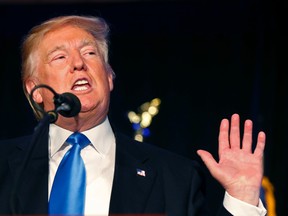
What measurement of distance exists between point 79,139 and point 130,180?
214 millimetres

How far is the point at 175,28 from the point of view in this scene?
4.17 m

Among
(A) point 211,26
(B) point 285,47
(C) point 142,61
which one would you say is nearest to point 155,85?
(C) point 142,61

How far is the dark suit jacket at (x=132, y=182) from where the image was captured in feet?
7.17

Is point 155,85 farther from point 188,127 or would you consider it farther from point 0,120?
point 0,120

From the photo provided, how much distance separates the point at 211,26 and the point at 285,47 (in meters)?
0.43

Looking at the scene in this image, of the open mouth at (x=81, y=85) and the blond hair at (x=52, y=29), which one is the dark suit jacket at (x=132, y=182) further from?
the blond hair at (x=52, y=29)

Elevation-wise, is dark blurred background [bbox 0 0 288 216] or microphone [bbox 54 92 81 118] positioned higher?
microphone [bbox 54 92 81 118]

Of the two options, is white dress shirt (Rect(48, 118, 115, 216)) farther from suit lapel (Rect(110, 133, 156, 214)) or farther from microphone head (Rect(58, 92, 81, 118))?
microphone head (Rect(58, 92, 81, 118))

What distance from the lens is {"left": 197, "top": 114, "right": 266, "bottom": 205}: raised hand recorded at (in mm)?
2232

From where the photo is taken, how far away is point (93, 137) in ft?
Answer: 7.86

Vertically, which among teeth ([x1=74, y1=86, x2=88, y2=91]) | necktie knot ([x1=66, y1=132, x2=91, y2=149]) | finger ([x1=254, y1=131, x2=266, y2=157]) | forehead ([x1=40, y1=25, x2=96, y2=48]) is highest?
forehead ([x1=40, y1=25, x2=96, y2=48])

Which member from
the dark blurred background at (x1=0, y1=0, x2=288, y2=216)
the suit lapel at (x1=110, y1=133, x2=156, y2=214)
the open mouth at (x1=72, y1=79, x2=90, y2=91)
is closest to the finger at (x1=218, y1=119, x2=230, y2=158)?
the suit lapel at (x1=110, y1=133, x2=156, y2=214)

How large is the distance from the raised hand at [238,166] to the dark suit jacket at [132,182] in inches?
3.2

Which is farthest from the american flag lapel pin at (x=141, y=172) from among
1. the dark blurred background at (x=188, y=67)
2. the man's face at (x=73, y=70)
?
the dark blurred background at (x=188, y=67)
